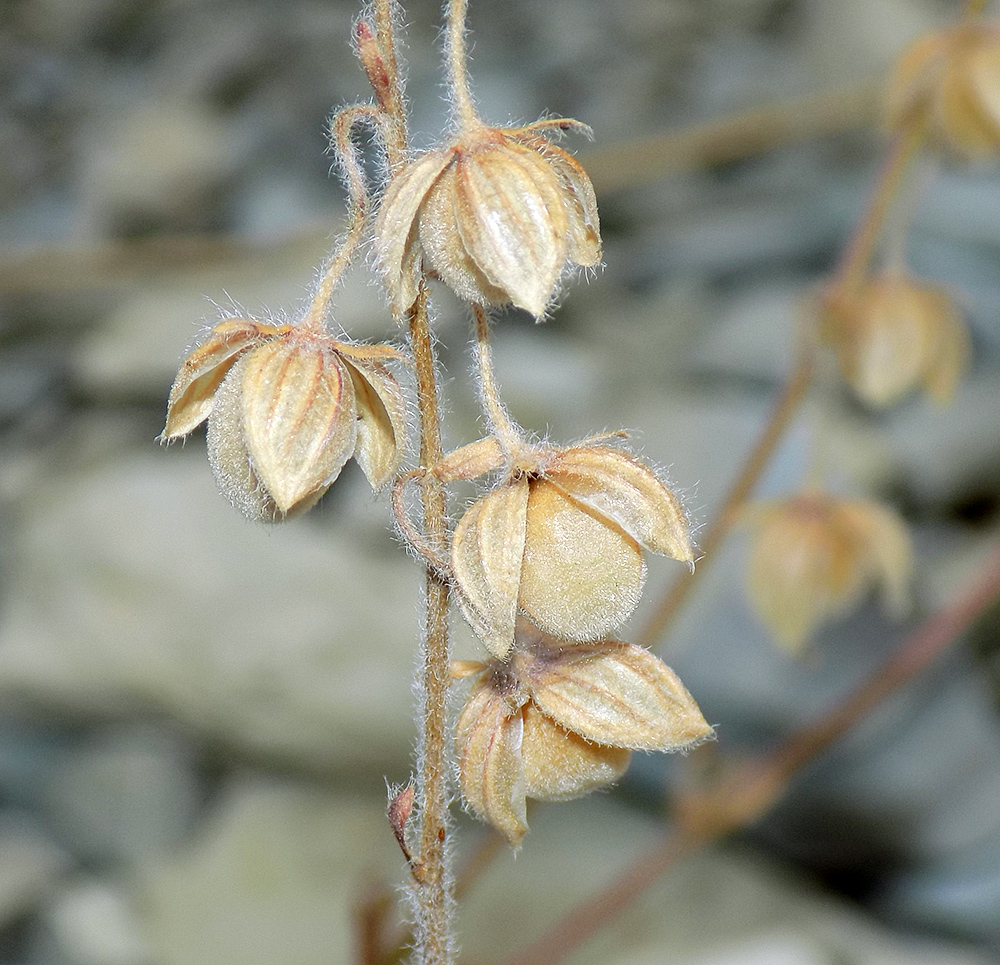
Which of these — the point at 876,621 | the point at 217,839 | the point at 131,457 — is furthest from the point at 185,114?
the point at 876,621

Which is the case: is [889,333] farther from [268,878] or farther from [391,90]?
[268,878]

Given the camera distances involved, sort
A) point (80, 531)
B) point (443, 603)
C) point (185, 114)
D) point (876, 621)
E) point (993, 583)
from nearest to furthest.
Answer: point (443, 603) → point (993, 583) → point (876, 621) → point (80, 531) → point (185, 114)

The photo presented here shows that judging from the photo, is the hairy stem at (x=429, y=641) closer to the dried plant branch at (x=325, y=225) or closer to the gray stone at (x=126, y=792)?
the dried plant branch at (x=325, y=225)

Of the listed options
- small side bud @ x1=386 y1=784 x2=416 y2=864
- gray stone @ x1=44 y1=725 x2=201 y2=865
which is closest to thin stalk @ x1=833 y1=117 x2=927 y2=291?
small side bud @ x1=386 y1=784 x2=416 y2=864

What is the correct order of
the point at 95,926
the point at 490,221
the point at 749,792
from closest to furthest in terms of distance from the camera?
the point at 490,221 < the point at 749,792 < the point at 95,926

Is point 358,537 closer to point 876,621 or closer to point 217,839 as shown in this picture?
point 217,839

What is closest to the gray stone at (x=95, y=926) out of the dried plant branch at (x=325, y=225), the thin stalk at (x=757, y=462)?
the dried plant branch at (x=325, y=225)

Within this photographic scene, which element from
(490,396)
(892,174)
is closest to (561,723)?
(490,396)
